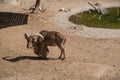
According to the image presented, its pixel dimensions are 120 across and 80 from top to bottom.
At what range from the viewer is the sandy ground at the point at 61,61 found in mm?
14195

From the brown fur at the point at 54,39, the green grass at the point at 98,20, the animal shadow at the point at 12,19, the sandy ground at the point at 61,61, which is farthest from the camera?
the green grass at the point at 98,20

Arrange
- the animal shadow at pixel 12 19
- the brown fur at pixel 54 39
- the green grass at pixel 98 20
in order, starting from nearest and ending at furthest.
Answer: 1. the brown fur at pixel 54 39
2. the animal shadow at pixel 12 19
3. the green grass at pixel 98 20

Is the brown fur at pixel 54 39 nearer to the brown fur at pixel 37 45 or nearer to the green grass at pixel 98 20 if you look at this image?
the brown fur at pixel 37 45

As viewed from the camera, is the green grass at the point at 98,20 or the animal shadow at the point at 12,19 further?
the green grass at the point at 98,20

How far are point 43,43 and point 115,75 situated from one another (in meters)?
3.59

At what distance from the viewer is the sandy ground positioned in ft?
46.6

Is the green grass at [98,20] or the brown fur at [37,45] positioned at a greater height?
the brown fur at [37,45]

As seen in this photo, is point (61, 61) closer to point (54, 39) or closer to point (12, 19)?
point (54, 39)

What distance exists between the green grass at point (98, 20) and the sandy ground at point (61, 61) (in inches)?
71.7

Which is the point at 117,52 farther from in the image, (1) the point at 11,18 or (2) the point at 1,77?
(1) the point at 11,18

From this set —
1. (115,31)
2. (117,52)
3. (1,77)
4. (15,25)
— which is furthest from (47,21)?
(1,77)

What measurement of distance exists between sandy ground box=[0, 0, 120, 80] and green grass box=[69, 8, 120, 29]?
1.82 meters

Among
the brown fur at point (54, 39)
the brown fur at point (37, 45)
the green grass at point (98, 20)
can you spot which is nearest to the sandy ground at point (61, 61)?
the brown fur at point (37, 45)

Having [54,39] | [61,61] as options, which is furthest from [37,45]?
[61,61]
